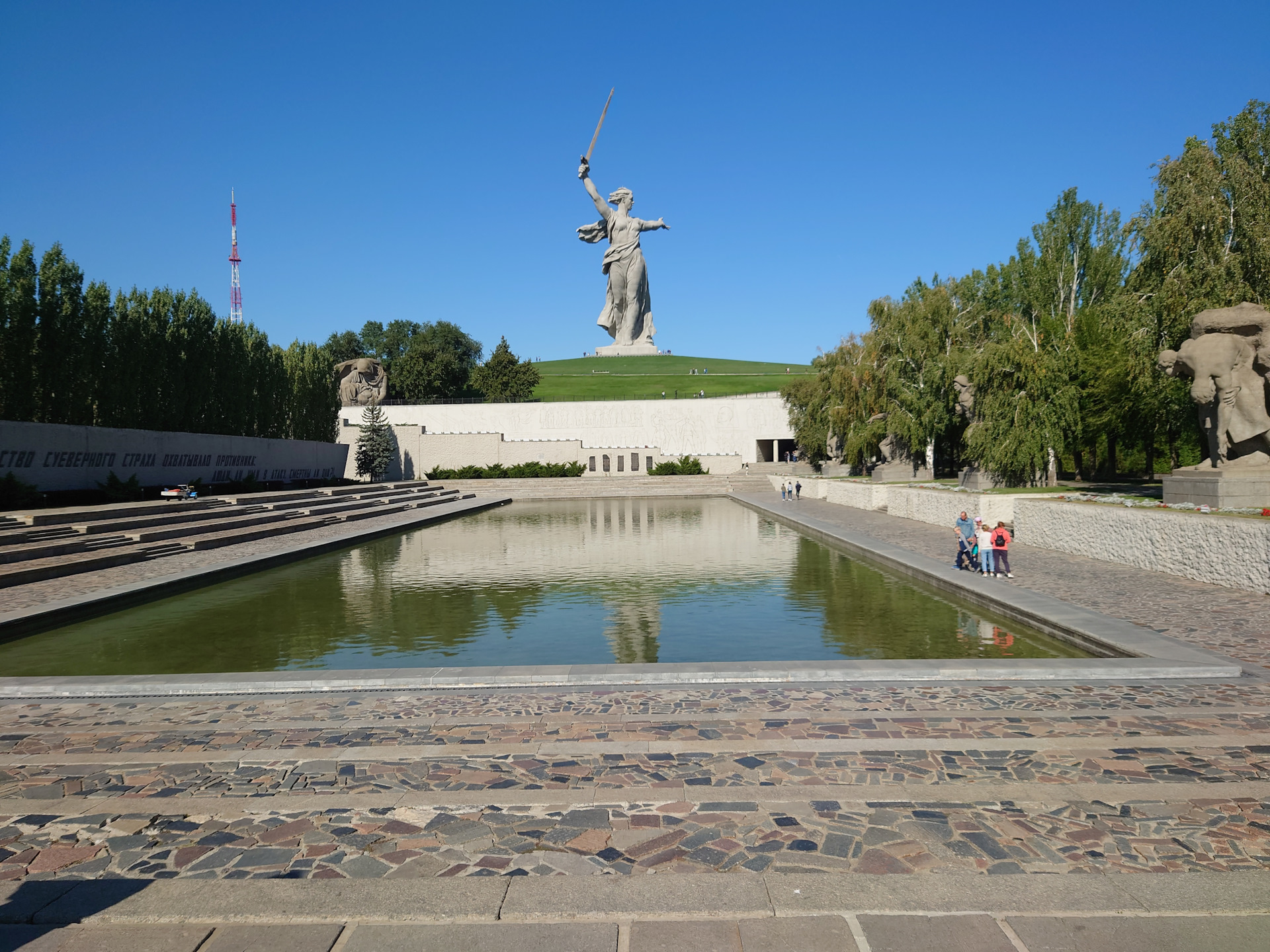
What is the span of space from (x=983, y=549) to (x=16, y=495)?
20.9 m

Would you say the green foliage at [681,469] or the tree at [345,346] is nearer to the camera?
the green foliage at [681,469]

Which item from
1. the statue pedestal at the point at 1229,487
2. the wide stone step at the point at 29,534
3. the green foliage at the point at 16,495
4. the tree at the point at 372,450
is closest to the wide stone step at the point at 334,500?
the green foliage at the point at 16,495

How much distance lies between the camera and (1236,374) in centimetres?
1455

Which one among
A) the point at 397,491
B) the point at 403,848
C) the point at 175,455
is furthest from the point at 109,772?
the point at 397,491

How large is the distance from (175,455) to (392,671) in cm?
2459

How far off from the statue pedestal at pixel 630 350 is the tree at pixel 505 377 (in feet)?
65.1

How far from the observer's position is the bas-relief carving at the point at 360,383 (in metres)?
62.0

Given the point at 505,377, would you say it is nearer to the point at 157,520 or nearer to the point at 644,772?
the point at 157,520

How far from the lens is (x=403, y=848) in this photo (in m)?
4.15

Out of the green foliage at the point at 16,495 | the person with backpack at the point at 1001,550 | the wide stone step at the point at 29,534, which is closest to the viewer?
the person with backpack at the point at 1001,550

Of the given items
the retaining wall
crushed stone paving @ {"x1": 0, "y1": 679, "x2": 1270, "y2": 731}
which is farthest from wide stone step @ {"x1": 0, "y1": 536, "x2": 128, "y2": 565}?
the retaining wall

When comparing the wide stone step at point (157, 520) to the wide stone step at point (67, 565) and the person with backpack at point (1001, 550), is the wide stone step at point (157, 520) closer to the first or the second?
the wide stone step at point (67, 565)

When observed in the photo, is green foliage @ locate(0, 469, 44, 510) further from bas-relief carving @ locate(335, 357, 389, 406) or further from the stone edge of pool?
bas-relief carving @ locate(335, 357, 389, 406)

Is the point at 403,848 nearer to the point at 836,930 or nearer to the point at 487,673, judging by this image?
the point at 836,930
